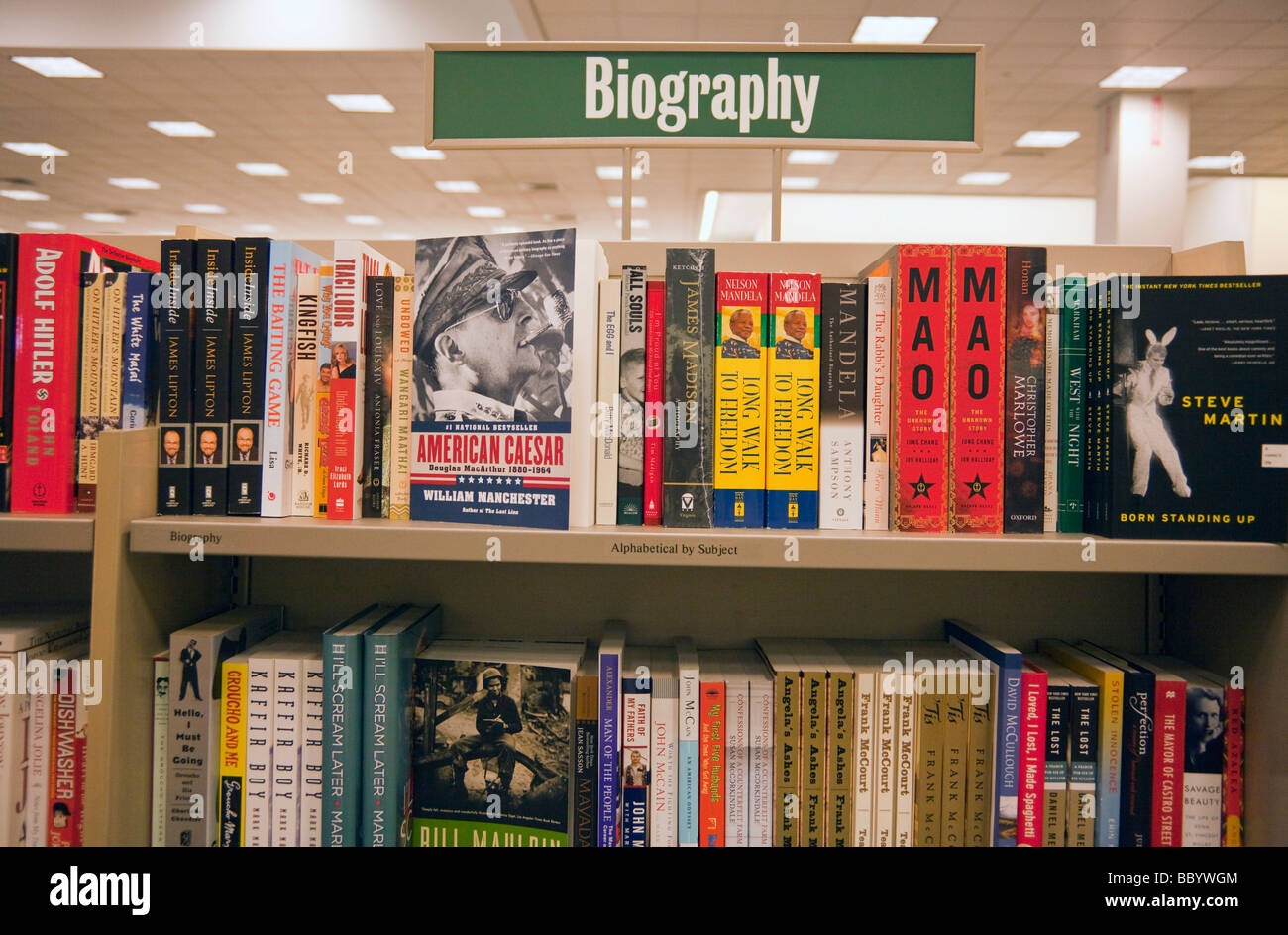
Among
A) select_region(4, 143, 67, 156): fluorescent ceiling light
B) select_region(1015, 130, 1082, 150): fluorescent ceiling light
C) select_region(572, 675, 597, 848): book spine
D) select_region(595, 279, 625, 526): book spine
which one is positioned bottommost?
select_region(572, 675, 597, 848): book spine

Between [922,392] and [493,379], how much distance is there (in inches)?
21.8

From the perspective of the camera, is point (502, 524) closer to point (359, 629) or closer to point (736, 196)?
point (359, 629)

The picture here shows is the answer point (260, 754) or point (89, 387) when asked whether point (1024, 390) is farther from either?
point (89, 387)

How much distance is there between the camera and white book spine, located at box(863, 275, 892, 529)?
0.99 meters

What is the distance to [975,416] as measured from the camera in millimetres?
976

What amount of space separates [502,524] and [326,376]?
318mm

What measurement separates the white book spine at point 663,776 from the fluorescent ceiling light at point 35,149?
8720 mm

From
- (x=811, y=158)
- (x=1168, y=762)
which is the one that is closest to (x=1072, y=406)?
(x=1168, y=762)

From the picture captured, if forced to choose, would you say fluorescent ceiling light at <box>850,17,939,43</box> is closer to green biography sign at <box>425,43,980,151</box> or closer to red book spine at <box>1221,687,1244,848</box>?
green biography sign at <box>425,43,980,151</box>

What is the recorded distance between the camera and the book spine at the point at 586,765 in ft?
3.28

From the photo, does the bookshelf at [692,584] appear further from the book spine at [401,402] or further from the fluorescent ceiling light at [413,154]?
the fluorescent ceiling light at [413,154]

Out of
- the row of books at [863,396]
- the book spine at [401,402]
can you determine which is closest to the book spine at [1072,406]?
the row of books at [863,396]

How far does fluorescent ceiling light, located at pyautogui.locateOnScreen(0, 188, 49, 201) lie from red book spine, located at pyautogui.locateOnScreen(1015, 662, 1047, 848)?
35.7ft

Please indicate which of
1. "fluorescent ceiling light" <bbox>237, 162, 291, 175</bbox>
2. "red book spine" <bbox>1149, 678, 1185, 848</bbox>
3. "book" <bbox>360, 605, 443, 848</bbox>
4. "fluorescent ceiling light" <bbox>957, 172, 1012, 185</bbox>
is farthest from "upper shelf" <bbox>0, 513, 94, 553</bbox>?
"fluorescent ceiling light" <bbox>957, 172, 1012, 185</bbox>
